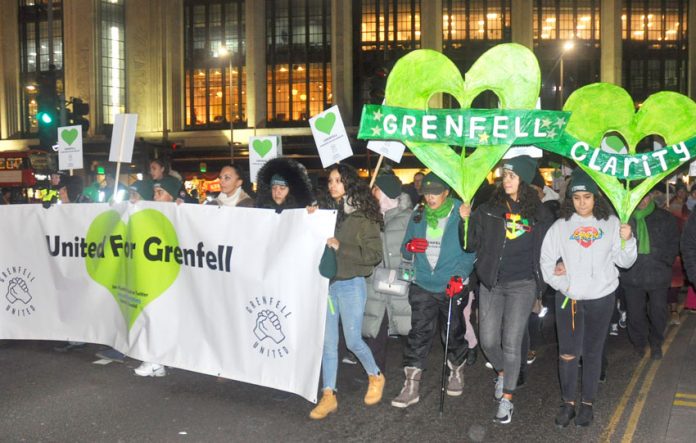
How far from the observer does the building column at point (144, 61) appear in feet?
135

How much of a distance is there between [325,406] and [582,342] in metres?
2.13

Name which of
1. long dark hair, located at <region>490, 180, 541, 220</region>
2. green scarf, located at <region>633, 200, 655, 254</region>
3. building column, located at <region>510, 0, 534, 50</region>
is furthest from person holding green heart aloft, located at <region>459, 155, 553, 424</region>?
building column, located at <region>510, 0, 534, 50</region>

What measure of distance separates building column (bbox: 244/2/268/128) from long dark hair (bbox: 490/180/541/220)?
34504 mm

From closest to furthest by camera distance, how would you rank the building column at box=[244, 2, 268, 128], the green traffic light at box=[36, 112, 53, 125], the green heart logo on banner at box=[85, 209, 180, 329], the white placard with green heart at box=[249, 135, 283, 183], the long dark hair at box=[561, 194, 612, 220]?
1. the long dark hair at box=[561, 194, 612, 220]
2. the green heart logo on banner at box=[85, 209, 180, 329]
3. the white placard with green heart at box=[249, 135, 283, 183]
4. the green traffic light at box=[36, 112, 53, 125]
5. the building column at box=[244, 2, 268, 128]

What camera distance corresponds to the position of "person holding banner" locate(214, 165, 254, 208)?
7.46 m

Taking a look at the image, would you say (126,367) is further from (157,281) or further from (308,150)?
(308,150)

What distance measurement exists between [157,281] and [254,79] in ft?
112

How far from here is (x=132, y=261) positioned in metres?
7.27

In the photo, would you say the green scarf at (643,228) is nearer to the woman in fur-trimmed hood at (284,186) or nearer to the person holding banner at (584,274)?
the person holding banner at (584,274)

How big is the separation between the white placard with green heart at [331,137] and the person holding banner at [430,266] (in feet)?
5.61

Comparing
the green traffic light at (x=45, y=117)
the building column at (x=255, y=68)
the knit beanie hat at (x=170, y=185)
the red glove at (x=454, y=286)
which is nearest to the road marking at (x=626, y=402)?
the red glove at (x=454, y=286)

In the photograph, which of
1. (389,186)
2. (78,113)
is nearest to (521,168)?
(389,186)

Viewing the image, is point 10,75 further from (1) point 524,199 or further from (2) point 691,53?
Answer: (1) point 524,199

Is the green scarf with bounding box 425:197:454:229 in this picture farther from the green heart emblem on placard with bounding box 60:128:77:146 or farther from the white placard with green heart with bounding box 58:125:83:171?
the green heart emblem on placard with bounding box 60:128:77:146
